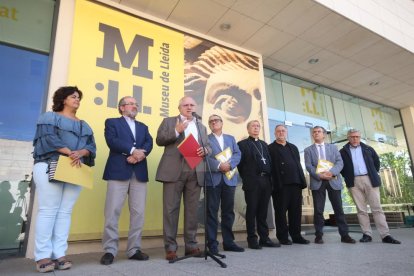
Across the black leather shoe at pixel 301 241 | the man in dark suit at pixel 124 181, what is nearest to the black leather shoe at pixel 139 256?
the man in dark suit at pixel 124 181

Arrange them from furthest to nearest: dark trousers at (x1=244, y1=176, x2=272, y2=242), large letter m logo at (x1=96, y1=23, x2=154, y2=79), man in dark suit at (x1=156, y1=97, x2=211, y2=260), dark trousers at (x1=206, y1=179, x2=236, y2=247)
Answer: large letter m logo at (x1=96, y1=23, x2=154, y2=79)
dark trousers at (x1=244, y1=176, x2=272, y2=242)
dark trousers at (x1=206, y1=179, x2=236, y2=247)
man in dark suit at (x1=156, y1=97, x2=211, y2=260)

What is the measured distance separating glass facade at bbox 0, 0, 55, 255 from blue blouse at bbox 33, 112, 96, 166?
1130mm

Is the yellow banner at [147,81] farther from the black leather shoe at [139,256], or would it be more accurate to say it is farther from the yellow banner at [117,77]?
the black leather shoe at [139,256]

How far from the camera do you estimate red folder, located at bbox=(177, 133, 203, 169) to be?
2.35 metres

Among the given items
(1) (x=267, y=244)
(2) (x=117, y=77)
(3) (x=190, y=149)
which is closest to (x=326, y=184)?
(1) (x=267, y=244)

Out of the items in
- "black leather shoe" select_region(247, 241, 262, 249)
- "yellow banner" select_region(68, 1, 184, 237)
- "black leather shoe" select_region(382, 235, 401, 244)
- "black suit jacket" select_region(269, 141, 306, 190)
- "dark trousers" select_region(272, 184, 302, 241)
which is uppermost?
"yellow banner" select_region(68, 1, 184, 237)

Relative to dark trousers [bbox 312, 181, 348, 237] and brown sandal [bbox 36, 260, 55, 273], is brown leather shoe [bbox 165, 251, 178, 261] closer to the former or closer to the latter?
brown sandal [bbox 36, 260, 55, 273]

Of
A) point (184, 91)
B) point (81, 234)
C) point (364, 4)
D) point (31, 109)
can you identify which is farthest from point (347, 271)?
point (364, 4)

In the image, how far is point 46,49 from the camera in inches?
147

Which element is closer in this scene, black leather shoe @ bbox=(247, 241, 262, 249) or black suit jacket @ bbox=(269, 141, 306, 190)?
black leather shoe @ bbox=(247, 241, 262, 249)

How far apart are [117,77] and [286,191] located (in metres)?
2.67

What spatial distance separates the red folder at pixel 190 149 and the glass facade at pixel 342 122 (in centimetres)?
330

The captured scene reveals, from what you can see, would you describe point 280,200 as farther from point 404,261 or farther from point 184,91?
point 184,91

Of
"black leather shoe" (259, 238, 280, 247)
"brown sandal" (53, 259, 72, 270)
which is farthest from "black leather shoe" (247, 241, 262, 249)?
→ "brown sandal" (53, 259, 72, 270)
